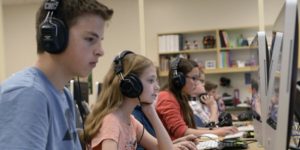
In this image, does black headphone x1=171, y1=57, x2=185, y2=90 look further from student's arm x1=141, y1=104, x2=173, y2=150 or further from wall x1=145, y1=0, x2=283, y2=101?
wall x1=145, y1=0, x2=283, y2=101

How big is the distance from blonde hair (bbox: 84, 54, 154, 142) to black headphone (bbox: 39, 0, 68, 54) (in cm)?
66

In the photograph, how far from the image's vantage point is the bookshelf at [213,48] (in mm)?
6027

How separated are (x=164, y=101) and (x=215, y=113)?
146 centimetres

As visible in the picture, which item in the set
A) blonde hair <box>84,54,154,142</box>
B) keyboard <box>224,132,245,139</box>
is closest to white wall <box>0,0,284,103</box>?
keyboard <box>224,132,245,139</box>

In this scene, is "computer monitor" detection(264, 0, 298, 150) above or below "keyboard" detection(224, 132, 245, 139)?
above

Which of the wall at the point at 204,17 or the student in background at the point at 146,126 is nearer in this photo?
the student in background at the point at 146,126

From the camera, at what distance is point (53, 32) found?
947mm

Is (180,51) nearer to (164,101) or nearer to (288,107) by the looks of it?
(164,101)

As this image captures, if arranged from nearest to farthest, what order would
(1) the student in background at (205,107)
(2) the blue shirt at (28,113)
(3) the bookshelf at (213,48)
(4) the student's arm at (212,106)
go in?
1. (2) the blue shirt at (28,113)
2. (1) the student in background at (205,107)
3. (4) the student's arm at (212,106)
4. (3) the bookshelf at (213,48)

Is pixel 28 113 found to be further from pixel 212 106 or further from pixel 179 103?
pixel 212 106

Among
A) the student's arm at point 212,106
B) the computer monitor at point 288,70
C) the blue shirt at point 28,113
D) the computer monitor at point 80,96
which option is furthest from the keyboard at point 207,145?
the student's arm at point 212,106

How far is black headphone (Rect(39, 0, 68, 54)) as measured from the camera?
94cm

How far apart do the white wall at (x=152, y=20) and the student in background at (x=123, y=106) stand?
14.6 ft

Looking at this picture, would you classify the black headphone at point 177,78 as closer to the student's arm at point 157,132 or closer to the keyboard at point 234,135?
the keyboard at point 234,135
